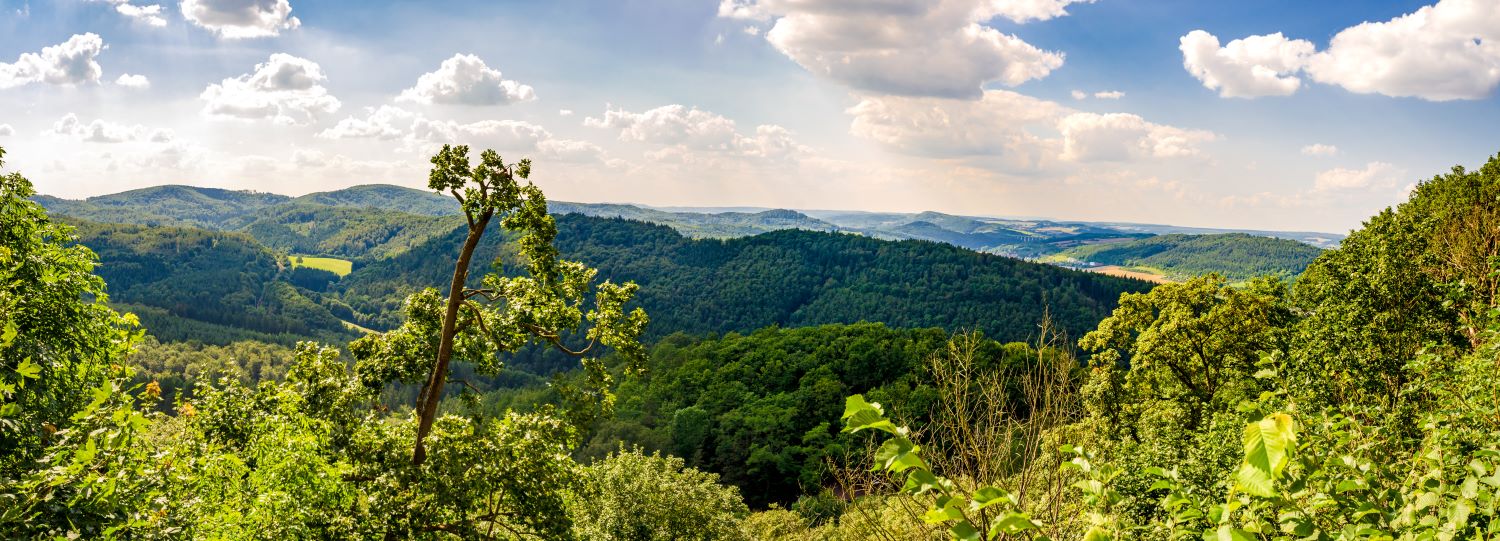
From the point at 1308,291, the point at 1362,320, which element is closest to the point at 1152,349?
the point at 1308,291

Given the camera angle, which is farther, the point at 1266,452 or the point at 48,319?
the point at 48,319

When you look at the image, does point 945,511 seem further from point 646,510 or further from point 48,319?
point 646,510

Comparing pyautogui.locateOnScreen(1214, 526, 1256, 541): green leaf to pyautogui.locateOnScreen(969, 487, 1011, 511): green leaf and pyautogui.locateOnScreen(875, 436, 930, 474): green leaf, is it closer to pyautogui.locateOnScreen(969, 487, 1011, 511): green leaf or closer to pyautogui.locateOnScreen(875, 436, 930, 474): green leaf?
pyautogui.locateOnScreen(969, 487, 1011, 511): green leaf

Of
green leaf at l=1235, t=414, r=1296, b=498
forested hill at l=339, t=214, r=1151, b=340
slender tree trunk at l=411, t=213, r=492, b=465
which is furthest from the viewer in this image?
forested hill at l=339, t=214, r=1151, b=340

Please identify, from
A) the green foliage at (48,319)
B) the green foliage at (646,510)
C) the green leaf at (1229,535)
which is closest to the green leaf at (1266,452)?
the green leaf at (1229,535)

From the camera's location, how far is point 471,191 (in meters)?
9.80

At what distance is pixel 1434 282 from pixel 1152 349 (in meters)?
7.73

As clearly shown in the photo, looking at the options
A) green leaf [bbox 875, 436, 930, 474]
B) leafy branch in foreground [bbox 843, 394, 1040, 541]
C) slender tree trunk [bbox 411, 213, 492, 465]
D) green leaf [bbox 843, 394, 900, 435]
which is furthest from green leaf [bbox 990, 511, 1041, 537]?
slender tree trunk [bbox 411, 213, 492, 465]

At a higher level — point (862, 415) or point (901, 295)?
point (862, 415)

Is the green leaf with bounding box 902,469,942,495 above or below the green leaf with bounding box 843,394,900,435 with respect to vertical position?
below

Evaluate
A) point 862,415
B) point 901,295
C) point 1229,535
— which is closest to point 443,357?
point 862,415

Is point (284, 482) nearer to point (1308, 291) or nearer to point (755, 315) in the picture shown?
point (1308, 291)

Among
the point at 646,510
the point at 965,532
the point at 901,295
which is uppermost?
the point at 965,532

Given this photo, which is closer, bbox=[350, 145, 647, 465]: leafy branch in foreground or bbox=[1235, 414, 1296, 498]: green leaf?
bbox=[1235, 414, 1296, 498]: green leaf
